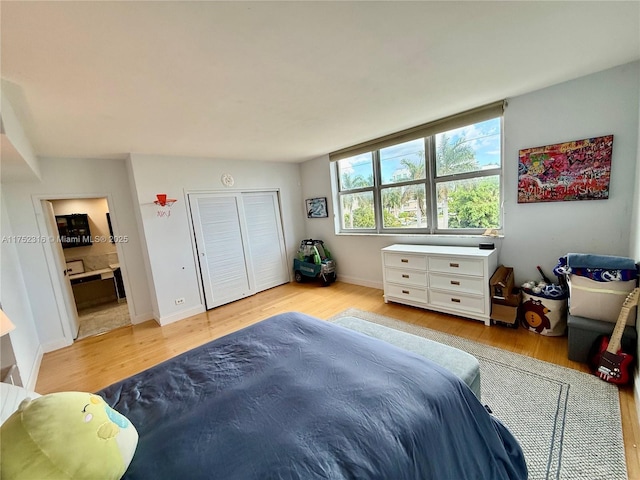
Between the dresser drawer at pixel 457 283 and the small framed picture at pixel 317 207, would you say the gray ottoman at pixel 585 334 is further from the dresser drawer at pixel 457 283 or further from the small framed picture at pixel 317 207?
the small framed picture at pixel 317 207

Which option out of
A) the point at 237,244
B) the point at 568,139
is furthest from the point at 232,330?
the point at 568,139

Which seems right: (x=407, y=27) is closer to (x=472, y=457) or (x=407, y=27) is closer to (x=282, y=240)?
(x=472, y=457)

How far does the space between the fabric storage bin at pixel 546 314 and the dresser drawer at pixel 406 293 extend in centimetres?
102

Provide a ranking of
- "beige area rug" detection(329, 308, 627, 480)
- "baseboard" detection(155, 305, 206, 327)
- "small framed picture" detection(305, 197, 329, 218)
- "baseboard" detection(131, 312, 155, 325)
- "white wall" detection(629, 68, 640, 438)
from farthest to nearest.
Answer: "small framed picture" detection(305, 197, 329, 218) → "baseboard" detection(131, 312, 155, 325) → "baseboard" detection(155, 305, 206, 327) → "white wall" detection(629, 68, 640, 438) → "beige area rug" detection(329, 308, 627, 480)

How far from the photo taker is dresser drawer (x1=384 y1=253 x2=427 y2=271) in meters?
3.24

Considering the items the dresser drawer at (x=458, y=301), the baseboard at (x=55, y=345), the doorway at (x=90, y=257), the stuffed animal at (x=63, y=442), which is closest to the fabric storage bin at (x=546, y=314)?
the dresser drawer at (x=458, y=301)

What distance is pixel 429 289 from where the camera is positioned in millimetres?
3234

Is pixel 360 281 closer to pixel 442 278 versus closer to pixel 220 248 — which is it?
pixel 442 278

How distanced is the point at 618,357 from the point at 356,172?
12.0ft

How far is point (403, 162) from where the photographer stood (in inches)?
152

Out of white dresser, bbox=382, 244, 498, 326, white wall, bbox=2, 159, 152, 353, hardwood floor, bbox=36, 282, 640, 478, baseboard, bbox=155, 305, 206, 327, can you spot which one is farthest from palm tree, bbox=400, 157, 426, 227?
white wall, bbox=2, 159, 152, 353

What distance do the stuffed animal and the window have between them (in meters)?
3.67

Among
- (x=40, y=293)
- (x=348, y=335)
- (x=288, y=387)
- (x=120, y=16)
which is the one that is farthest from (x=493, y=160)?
(x=40, y=293)

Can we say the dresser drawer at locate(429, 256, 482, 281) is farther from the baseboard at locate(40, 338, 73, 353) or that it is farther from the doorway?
the doorway
